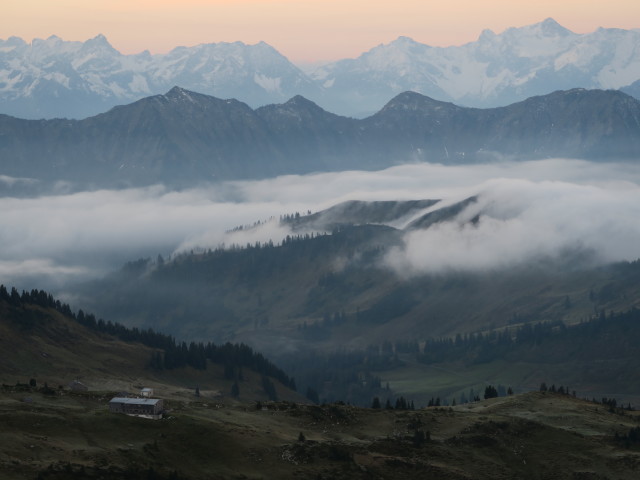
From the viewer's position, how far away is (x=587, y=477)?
186 metres

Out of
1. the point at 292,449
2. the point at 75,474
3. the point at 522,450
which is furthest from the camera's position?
the point at 522,450

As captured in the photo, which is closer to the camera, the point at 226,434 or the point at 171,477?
the point at 171,477

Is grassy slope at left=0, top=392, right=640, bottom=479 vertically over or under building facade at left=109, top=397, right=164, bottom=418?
under

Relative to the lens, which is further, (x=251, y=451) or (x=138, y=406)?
(x=138, y=406)

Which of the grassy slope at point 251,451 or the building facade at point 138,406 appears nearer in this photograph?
the grassy slope at point 251,451

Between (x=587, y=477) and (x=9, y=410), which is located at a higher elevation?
(x=9, y=410)

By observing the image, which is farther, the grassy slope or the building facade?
the building facade

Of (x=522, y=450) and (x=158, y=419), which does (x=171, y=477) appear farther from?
(x=522, y=450)

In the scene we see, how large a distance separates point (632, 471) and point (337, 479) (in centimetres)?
5031

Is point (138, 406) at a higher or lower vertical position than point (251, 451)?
higher

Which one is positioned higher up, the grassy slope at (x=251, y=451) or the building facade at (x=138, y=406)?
the building facade at (x=138, y=406)

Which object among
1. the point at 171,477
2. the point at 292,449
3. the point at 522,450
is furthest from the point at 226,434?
the point at 522,450

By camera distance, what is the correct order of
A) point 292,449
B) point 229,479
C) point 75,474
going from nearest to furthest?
point 75,474, point 229,479, point 292,449

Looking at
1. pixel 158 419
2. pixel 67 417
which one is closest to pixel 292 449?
pixel 158 419
